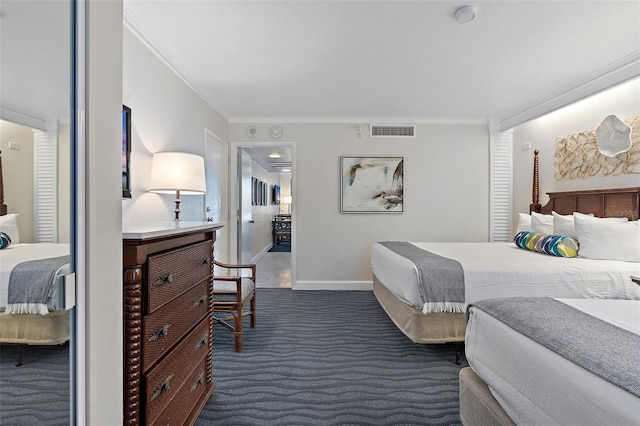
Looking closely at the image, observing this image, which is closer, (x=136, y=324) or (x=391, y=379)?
(x=136, y=324)

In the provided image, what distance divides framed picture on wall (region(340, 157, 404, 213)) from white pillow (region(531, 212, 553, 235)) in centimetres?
164

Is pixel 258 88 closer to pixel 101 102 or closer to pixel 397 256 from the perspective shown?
pixel 397 256

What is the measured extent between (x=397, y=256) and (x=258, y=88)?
234 centimetres

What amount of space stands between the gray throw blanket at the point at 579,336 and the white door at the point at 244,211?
417cm

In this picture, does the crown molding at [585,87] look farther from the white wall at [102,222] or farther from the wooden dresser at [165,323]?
the white wall at [102,222]

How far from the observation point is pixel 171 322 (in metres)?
1.43

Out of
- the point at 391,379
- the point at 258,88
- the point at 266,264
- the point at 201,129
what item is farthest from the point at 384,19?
the point at 266,264

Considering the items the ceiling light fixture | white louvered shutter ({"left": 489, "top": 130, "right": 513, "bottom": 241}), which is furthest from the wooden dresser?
white louvered shutter ({"left": 489, "top": 130, "right": 513, "bottom": 241})

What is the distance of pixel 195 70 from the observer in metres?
3.02

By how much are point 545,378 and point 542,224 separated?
3.08 meters

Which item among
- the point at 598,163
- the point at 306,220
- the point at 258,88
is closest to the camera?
the point at 598,163

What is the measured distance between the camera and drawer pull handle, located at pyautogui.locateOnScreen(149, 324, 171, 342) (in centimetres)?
Answer: 129

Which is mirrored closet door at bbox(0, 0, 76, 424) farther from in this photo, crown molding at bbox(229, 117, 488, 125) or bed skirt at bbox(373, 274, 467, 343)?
crown molding at bbox(229, 117, 488, 125)

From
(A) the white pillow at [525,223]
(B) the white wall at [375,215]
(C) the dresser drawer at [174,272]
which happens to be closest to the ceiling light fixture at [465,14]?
(C) the dresser drawer at [174,272]
